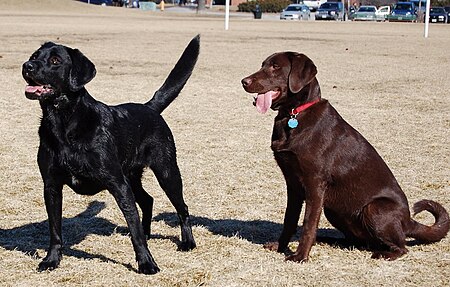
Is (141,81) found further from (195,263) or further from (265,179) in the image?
(195,263)

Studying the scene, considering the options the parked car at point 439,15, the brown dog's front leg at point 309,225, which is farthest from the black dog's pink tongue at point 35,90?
the parked car at point 439,15

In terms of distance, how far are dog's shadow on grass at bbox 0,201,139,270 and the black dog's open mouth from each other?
113 centimetres

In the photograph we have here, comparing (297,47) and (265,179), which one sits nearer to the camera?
(265,179)

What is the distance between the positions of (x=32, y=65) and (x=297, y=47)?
68.1 feet

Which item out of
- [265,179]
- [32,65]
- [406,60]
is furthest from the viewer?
[406,60]

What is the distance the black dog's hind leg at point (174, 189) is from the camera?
4.93m

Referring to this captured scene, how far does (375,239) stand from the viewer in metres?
4.78

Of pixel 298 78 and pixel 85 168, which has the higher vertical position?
pixel 298 78

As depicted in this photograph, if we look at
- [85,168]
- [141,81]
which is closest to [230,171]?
[85,168]

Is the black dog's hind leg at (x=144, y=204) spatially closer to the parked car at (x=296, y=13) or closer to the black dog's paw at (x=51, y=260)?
the black dog's paw at (x=51, y=260)

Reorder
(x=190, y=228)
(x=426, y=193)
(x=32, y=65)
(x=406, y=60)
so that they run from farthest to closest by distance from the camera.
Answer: (x=406, y=60), (x=426, y=193), (x=190, y=228), (x=32, y=65)

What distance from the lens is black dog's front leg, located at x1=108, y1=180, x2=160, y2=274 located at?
4.40m

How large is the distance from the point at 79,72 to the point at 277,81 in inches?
47.5

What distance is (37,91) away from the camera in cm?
422
